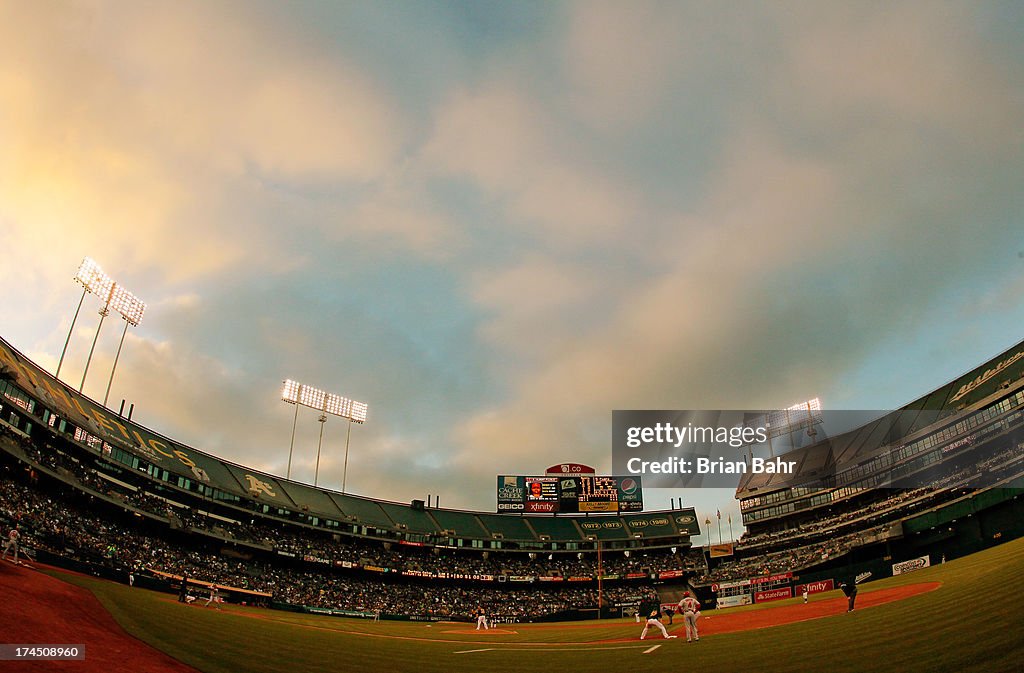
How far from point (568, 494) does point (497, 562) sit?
14.8 meters

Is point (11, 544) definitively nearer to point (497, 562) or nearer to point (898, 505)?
point (497, 562)

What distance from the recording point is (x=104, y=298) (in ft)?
197

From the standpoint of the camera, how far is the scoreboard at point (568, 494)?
86.6 metres

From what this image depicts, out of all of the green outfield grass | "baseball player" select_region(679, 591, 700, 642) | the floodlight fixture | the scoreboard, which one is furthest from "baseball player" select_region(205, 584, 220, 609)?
the floodlight fixture

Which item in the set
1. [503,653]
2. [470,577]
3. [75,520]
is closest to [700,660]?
[503,653]

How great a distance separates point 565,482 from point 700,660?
74.0 m

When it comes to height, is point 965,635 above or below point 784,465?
below

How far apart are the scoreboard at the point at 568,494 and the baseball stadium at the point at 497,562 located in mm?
2642

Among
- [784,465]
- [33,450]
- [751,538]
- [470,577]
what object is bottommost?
[470,577]

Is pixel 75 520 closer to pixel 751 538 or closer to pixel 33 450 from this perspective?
pixel 33 450

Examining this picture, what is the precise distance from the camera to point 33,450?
47250 millimetres

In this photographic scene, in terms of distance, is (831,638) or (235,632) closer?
(831,638)

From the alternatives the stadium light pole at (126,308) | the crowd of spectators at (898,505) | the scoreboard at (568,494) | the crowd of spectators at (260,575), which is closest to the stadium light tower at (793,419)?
the crowd of spectators at (898,505)

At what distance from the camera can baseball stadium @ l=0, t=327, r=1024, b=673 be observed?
682 inches
